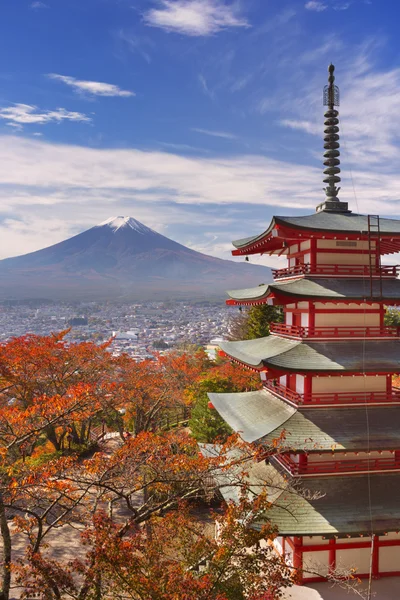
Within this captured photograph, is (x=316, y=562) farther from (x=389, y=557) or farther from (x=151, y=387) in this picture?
(x=151, y=387)

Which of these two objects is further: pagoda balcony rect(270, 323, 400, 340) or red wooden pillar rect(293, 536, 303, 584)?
pagoda balcony rect(270, 323, 400, 340)

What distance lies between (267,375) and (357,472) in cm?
336

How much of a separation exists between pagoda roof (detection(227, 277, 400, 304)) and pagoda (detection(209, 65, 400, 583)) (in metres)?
0.03

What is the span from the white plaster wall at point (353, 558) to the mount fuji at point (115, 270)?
148045mm

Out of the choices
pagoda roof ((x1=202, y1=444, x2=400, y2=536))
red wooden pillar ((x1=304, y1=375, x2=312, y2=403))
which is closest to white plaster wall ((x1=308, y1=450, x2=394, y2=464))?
pagoda roof ((x1=202, y1=444, x2=400, y2=536))

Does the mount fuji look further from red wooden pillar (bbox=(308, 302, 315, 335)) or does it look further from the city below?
red wooden pillar (bbox=(308, 302, 315, 335))

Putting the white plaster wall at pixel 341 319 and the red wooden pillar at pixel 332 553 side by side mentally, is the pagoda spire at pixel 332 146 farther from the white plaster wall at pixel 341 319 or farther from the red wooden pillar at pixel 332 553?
the red wooden pillar at pixel 332 553

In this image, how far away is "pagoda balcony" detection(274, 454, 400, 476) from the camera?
10539mm

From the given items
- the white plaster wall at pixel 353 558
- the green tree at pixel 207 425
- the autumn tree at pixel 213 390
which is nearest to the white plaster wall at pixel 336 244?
the white plaster wall at pixel 353 558

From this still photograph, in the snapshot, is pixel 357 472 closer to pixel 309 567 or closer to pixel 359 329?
pixel 309 567

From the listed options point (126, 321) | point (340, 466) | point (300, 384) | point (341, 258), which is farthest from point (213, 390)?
point (126, 321)

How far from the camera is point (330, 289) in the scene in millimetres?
11031

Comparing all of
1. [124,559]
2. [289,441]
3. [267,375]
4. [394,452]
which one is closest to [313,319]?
[267,375]

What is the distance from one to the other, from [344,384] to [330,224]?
4.39 metres
